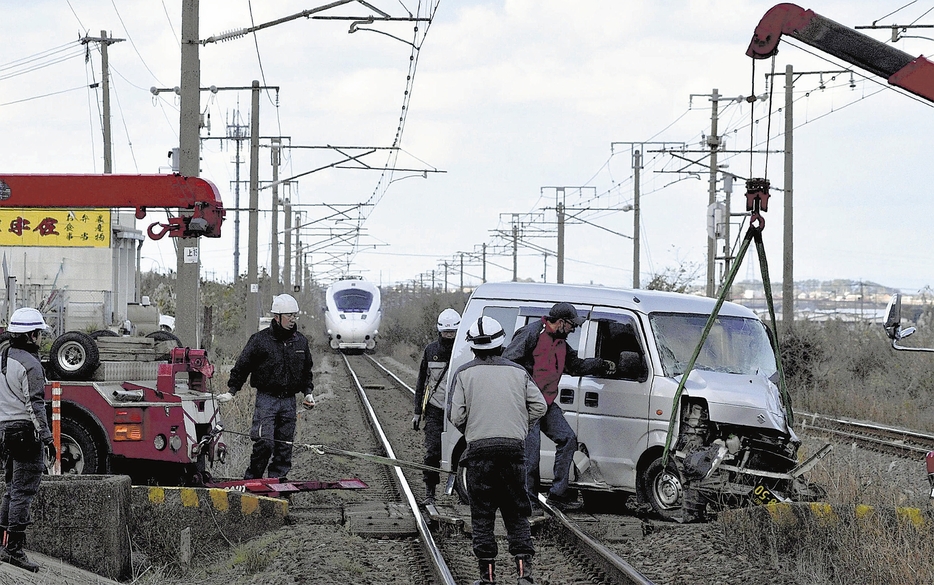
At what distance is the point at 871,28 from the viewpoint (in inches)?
890

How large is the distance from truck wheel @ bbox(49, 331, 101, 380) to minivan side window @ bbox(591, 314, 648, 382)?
4897 mm

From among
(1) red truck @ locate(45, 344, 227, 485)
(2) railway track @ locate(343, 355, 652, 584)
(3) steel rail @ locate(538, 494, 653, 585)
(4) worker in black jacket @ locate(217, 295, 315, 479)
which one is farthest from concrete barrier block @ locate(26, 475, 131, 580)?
(3) steel rail @ locate(538, 494, 653, 585)

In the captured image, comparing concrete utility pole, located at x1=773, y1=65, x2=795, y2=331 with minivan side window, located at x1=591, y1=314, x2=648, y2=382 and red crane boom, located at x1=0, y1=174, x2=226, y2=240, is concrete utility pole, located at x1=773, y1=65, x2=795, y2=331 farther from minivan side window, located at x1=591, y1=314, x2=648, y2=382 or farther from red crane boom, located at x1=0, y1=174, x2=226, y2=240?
red crane boom, located at x1=0, y1=174, x2=226, y2=240

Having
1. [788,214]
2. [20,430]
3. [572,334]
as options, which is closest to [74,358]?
[20,430]

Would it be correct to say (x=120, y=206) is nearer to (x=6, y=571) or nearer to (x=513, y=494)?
(x=6, y=571)

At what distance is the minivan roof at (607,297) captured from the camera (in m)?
12.1

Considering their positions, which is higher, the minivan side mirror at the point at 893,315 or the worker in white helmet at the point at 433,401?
the minivan side mirror at the point at 893,315

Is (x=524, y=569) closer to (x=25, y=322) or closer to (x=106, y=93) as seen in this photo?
(x=25, y=322)

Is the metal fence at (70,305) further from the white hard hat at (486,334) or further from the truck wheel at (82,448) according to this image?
the white hard hat at (486,334)

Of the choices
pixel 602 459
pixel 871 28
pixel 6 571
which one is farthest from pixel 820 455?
pixel 871 28

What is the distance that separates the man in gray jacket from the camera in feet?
28.0

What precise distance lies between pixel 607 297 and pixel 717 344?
1.17 metres

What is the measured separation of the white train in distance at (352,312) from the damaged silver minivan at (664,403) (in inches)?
1553

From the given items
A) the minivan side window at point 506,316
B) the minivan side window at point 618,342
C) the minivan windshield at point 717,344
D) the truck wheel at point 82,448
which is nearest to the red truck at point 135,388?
the truck wheel at point 82,448
